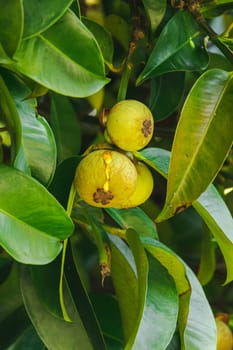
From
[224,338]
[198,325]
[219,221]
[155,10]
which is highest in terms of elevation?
[155,10]

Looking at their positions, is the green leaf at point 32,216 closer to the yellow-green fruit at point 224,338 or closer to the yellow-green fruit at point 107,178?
the yellow-green fruit at point 107,178

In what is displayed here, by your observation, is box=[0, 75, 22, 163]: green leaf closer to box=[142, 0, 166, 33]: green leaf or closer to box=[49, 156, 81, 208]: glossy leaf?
box=[49, 156, 81, 208]: glossy leaf

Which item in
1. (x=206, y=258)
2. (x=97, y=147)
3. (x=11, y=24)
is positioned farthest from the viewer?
(x=206, y=258)

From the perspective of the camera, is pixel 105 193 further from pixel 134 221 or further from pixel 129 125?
pixel 134 221

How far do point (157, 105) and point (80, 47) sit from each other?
0.82ft

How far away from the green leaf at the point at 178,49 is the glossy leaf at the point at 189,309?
15 cm

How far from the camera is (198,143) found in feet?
1.92

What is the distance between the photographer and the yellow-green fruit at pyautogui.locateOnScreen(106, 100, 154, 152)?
1.98 ft

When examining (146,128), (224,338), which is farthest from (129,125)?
(224,338)

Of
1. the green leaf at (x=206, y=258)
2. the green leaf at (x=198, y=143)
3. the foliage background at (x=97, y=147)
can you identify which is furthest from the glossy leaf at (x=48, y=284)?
the green leaf at (x=206, y=258)

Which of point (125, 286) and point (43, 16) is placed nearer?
point (43, 16)

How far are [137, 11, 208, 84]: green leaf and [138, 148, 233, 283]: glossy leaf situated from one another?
2.7 inches

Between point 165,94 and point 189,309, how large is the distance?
232 millimetres

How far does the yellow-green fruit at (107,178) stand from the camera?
1.92ft
